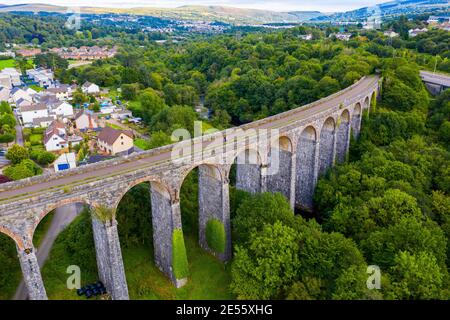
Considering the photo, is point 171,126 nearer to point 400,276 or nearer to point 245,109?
point 245,109

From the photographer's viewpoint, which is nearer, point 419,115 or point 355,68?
point 419,115

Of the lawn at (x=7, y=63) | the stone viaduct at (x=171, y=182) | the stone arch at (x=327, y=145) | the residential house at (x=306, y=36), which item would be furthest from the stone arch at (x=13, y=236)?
the lawn at (x=7, y=63)

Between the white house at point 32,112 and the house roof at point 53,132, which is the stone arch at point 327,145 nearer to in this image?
the house roof at point 53,132

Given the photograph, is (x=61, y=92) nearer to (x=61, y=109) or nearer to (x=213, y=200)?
(x=61, y=109)

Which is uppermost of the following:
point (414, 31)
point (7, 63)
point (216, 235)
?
point (414, 31)

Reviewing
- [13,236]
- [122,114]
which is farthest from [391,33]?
[13,236]

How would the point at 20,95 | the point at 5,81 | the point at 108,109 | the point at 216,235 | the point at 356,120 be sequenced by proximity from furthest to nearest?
the point at 5,81 → the point at 20,95 → the point at 108,109 → the point at 356,120 → the point at 216,235

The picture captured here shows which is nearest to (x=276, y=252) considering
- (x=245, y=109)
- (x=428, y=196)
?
(x=428, y=196)
